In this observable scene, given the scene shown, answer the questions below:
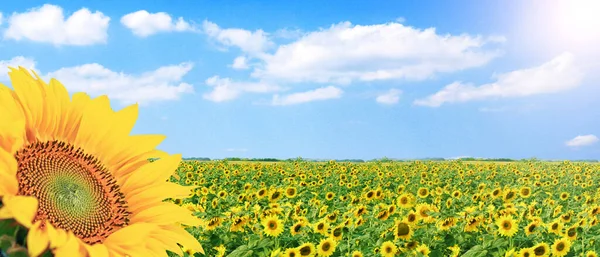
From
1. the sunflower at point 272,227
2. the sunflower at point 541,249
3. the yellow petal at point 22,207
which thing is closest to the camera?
the yellow petal at point 22,207

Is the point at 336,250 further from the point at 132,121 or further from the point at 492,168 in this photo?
the point at 492,168

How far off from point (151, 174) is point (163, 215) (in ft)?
0.42

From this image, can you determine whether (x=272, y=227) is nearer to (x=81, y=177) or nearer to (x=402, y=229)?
(x=402, y=229)

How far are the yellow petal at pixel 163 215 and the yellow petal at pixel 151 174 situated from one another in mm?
80

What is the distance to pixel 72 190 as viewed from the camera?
4.70ft

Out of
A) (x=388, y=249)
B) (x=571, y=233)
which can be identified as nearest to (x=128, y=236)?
(x=388, y=249)

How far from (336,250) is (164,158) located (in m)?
6.02

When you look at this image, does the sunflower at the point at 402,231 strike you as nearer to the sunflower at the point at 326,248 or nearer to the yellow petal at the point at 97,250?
the sunflower at the point at 326,248

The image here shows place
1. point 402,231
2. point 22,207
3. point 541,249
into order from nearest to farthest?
1. point 22,207
2. point 402,231
3. point 541,249

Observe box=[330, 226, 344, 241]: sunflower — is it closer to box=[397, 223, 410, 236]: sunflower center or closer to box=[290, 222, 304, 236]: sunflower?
box=[290, 222, 304, 236]: sunflower

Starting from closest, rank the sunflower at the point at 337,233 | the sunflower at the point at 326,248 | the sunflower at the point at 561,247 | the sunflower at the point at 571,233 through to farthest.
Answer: the sunflower at the point at 326,248 → the sunflower at the point at 337,233 → the sunflower at the point at 561,247 → the sunflower at the point at 571,233

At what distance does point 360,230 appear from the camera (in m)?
8.56

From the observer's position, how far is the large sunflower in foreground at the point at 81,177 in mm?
1271

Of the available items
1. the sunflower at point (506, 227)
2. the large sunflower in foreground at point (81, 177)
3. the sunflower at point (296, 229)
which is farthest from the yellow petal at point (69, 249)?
the sunflower at point (506, 227)
